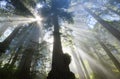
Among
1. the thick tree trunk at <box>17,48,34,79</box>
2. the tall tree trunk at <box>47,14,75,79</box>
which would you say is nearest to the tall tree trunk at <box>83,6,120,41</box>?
the tall tree trunk at <box>47,14,75,79</box>

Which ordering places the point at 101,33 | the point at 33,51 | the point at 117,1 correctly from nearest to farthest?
the point at 33,51, the point at 117,1, the point at 101,33

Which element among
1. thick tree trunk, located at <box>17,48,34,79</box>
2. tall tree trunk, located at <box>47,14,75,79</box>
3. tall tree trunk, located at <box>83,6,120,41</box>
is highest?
tall tree trunk, located at <box>83,6,120,41</box>

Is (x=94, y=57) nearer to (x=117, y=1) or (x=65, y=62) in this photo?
(x=117, y=1)

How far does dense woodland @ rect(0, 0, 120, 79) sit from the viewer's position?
11673mm

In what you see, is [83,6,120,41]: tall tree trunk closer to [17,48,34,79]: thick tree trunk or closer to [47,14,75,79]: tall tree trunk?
[47,14,75,79]: tall tree trunk

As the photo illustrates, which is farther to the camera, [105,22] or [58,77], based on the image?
[105,22]

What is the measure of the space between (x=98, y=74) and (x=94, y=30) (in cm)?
701

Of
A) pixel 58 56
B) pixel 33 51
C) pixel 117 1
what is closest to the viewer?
pixel 58 56

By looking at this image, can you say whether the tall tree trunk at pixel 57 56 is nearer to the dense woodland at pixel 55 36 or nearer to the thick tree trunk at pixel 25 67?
the dense woodland at pixel 55 36

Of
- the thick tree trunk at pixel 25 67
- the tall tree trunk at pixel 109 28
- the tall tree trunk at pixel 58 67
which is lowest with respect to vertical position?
the tall tree trunk at pixel 58 67

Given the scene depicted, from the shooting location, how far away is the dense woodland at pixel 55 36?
1167 cm

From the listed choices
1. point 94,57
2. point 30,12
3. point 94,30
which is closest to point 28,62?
point 30,12

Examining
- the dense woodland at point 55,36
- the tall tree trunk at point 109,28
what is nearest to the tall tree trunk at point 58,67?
the dense woodland at point 55,36

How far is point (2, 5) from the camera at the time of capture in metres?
14.8
